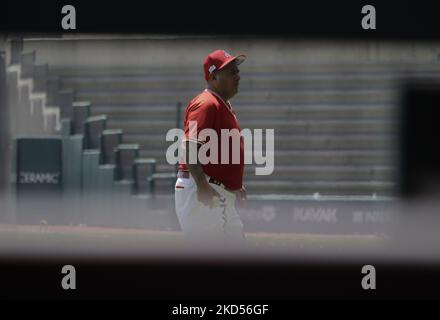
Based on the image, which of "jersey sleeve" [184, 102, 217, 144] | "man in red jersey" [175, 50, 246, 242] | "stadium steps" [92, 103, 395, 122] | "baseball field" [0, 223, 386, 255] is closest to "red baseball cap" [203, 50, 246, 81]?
"man in red jersey" [175, 50, 246, 242]

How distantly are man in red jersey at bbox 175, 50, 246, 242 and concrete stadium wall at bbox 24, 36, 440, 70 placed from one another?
0.59m

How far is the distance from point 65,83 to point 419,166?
2711 millimetres

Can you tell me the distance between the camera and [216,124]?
148 inches

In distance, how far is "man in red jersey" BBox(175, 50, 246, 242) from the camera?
146 inches

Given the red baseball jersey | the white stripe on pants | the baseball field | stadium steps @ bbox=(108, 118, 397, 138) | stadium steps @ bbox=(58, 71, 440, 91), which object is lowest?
the baseball field

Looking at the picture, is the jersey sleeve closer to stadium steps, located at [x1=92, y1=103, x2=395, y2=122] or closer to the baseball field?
the baseball field

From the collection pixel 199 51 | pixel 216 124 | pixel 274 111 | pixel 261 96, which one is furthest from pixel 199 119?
pixel 274 111

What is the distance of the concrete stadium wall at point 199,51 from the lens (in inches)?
183

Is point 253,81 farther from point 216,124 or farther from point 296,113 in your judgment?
point 216,124

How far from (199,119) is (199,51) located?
6.63 ft

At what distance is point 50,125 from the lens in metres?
8.32

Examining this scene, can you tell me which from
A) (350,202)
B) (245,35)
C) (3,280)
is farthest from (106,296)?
(350,202)

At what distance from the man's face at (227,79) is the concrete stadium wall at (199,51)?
1.87ft
